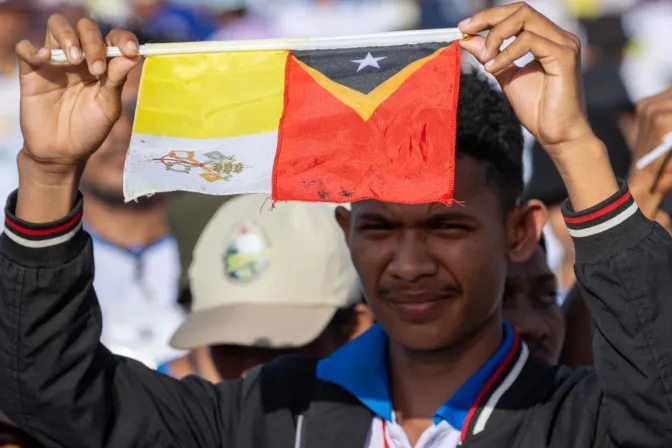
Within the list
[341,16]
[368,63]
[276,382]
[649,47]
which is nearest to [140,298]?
[276,382]

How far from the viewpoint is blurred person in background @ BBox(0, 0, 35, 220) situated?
6.29m

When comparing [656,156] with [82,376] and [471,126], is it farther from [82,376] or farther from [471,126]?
[82,376]

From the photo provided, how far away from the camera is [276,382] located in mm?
3232

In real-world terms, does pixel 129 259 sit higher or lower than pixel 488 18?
lower

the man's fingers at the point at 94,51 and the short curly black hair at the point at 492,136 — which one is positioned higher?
the man's fingers at the point at 94,51

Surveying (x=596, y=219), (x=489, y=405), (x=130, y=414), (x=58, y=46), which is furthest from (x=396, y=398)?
(x=58, y=46)

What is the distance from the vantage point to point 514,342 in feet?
10.6

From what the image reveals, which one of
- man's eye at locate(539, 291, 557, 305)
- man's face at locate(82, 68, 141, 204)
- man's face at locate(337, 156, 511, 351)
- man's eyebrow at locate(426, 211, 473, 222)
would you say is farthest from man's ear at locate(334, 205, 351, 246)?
man's face at locate(82, 68, 141, 204)

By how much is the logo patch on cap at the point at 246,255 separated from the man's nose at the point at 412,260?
1051 mm

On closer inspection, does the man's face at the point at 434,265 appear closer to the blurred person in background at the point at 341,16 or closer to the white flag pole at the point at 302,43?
the white flag pole at the point at 302,43

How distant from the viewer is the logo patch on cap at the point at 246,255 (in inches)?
163

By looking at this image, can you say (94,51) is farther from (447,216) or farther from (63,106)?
(447,216)

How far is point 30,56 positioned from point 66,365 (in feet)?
2.15

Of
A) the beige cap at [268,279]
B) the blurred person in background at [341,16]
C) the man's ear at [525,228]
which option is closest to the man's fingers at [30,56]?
the man's ear at [525,228]
